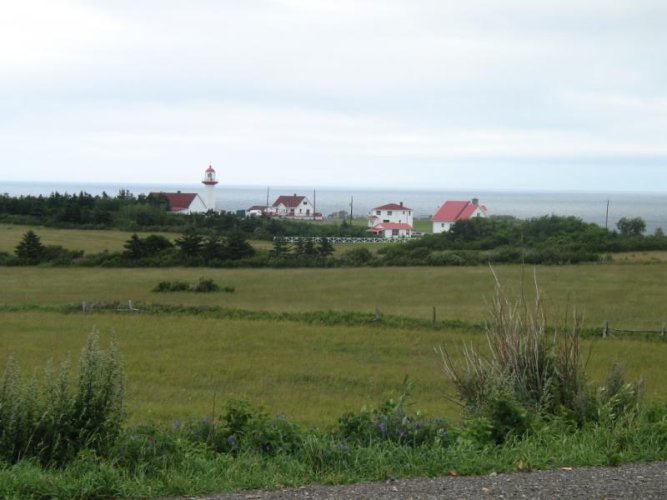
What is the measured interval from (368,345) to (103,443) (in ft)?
56.4

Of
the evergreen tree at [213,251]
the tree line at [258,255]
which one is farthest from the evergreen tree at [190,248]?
the evergreen tree at [213,251]

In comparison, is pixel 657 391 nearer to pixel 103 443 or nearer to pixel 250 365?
pixel 250 365

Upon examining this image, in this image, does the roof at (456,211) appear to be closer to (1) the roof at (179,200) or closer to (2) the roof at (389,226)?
(2) the roof at (389,226)

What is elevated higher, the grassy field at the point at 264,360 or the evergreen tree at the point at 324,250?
the evergreen tree at the point at 324,250

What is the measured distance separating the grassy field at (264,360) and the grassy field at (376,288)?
4797 mm

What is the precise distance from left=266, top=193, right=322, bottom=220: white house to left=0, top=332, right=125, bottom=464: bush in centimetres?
10778

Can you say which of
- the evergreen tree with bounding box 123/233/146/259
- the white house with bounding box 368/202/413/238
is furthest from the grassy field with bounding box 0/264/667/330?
the white house with bounding box 368/202/413/238

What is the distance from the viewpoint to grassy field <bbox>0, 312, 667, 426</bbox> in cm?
1542

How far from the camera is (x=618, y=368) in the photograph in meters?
9.10

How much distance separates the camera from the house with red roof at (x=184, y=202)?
9738cm

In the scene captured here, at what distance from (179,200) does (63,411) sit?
311 feet

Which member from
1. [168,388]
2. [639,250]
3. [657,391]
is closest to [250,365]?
[168,388]

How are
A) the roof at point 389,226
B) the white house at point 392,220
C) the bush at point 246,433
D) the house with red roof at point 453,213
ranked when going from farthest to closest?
the house with red roof at point 453,213, the white house at point 392,220, the roof at point 389,226, the bush at point 246,433

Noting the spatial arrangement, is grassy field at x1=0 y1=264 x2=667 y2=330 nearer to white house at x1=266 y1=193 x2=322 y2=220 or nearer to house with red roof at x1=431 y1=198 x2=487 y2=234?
house with red roof at x1=431 y1=198 x2=487 y2=234
